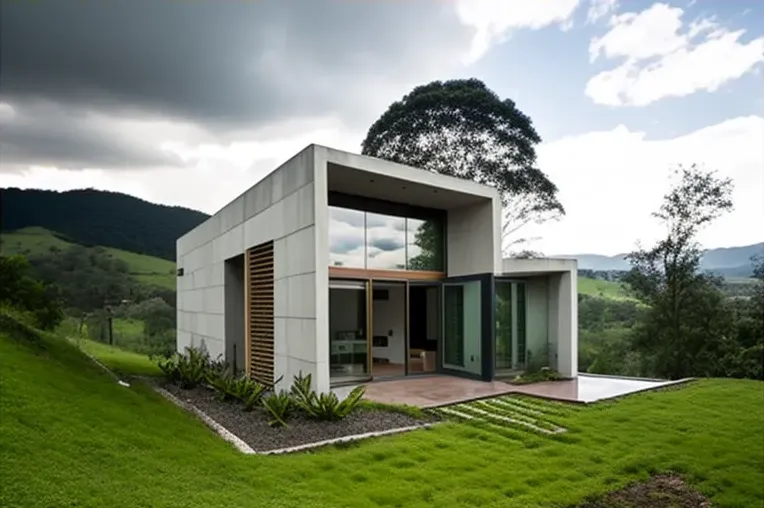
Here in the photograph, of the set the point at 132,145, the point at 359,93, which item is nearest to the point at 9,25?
the point at 132,145

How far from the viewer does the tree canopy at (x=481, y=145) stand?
24.3 meters

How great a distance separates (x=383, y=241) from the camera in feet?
41.2

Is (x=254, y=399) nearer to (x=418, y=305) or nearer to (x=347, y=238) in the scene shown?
(x=347, y=238)

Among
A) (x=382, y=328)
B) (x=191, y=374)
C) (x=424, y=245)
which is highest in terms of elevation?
(x=424, y=245)

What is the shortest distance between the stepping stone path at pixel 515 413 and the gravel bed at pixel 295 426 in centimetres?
69

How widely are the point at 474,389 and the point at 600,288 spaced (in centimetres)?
1644

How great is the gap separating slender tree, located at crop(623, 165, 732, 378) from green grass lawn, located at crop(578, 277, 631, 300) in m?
2.37

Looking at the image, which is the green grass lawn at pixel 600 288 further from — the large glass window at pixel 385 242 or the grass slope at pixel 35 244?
the grass slope at pixel 35 244

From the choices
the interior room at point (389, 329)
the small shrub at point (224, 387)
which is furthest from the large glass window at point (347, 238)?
the small shrub at point (224, 387)

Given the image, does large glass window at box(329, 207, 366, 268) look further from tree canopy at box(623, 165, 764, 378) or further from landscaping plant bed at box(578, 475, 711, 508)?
tree canopy at box(623, 165, 764, 378)

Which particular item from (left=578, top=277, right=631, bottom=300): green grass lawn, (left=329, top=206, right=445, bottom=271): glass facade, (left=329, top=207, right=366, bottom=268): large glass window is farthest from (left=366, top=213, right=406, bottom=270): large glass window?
(left=578, top=277, right=631, bottom=300): green grass lawn

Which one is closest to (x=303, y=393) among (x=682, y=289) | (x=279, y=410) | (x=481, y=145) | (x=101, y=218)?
(x=279, y=410)

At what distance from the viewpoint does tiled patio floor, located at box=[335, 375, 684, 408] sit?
9.80m

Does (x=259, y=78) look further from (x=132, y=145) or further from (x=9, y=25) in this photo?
(x=9, y=25)
